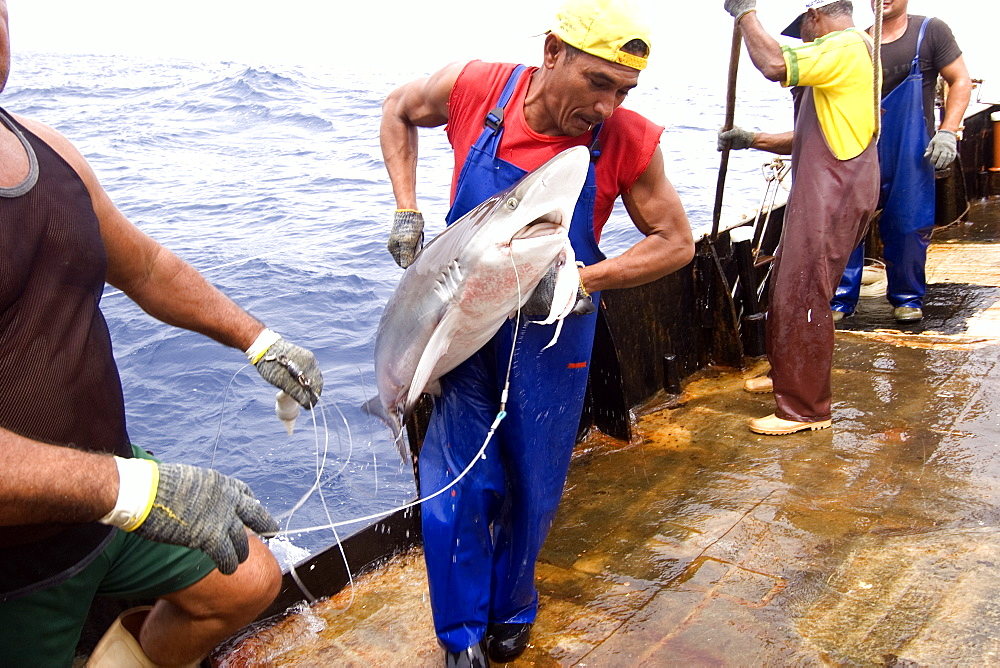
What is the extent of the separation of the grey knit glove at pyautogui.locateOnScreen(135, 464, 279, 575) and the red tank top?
4.37 ft

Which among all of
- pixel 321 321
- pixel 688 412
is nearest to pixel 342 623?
pixel 688 412

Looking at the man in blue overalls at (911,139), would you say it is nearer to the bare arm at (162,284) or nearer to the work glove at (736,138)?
the work glove at (736,138)

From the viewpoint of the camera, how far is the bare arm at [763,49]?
4.12 metres

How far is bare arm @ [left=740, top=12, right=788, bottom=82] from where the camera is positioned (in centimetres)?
412

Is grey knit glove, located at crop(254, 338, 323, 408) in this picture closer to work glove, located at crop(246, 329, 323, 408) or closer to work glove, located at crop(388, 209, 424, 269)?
work glove, located at crop(246, 329, 323, 408)

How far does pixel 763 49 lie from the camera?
4242 mm

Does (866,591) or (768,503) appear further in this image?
(768,503)

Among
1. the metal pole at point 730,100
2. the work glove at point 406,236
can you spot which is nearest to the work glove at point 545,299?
the work glove at point 406,236

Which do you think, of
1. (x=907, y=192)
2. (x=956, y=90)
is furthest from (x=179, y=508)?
(x=956, y=90)

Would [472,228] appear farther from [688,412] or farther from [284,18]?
[284,18]

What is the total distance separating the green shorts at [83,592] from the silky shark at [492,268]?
86 centimetres

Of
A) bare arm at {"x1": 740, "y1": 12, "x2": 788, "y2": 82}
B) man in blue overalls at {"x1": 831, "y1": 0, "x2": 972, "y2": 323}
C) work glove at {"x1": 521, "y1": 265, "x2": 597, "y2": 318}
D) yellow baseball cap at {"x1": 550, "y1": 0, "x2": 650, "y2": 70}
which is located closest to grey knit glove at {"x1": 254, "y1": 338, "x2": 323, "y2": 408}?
work glove at {"x1": 521, "y1": 265, "x2": 597, "y2": 318}

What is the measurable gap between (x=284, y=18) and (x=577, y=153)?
85892 millimetres

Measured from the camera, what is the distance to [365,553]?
11.1 feet
